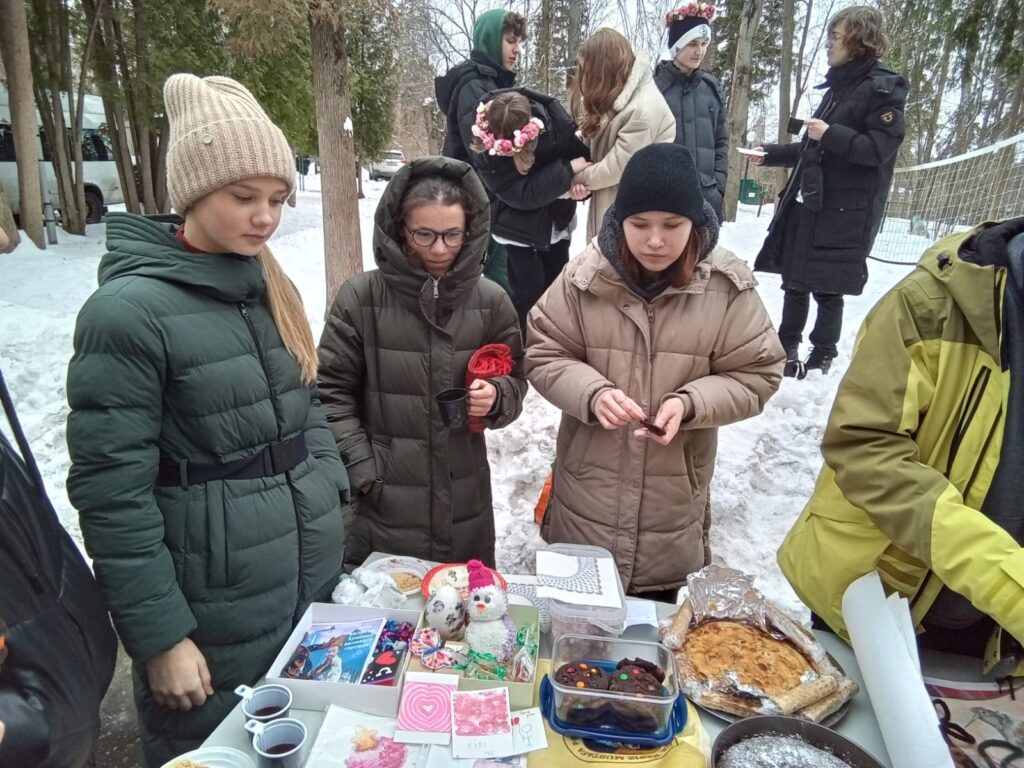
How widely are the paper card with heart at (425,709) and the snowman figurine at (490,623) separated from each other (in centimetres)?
12

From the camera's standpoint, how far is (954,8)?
20.3ft

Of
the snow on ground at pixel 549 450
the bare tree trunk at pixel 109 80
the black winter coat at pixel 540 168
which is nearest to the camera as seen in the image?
the snow on ground at pixel 549 450

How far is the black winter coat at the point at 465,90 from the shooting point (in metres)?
4.25

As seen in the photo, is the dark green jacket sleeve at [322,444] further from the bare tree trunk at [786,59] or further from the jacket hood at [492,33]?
the bare tree trunk at [786,59]

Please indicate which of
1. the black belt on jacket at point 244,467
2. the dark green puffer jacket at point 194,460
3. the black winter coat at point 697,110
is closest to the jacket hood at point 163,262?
the dark green puffer jacket at point 194,460

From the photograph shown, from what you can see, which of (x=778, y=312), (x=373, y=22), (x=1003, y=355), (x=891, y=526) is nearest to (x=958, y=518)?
(x=891, y=526)

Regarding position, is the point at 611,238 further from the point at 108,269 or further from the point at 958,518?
the point at 108,269

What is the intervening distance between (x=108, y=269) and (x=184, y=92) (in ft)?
1.59

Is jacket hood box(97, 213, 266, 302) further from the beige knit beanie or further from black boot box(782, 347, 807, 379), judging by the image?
black boot box(782, 347, 807, 379)

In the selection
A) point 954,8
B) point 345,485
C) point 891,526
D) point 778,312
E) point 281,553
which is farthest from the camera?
point 778,312

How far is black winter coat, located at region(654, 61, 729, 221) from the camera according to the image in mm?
4445

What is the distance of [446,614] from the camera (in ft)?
5.16

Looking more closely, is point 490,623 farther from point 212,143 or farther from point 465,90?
point 465,90

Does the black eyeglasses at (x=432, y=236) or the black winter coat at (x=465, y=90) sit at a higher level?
the black winter coat at (x=465, y=90)
